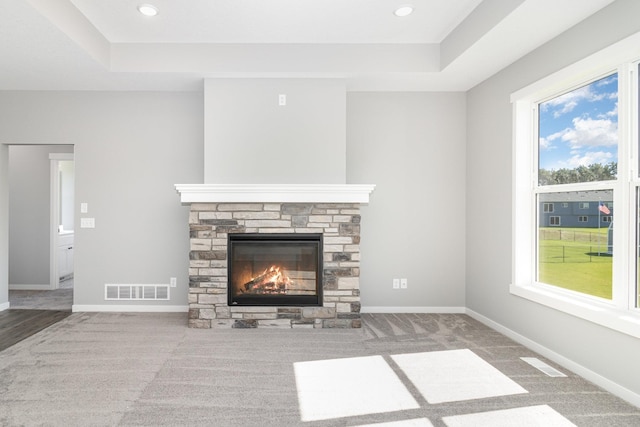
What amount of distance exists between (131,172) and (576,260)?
438cm

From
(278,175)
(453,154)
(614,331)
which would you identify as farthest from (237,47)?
(614,331)

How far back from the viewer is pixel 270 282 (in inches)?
144

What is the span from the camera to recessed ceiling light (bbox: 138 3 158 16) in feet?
9.32

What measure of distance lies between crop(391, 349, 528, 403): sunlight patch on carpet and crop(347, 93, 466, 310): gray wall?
4.03 feet

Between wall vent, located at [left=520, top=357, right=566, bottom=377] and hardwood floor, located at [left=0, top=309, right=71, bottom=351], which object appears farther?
hardwood floor, located at [left=0, top=309, right=71, bottom=351]

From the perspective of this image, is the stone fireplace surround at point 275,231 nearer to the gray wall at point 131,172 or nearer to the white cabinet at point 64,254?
the gray wall at point 131,172

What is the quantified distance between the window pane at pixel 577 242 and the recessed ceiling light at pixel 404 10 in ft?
6.26

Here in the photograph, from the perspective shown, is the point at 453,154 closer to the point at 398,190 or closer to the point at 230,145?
the point at 398,190

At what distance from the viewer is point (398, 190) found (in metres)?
4.10

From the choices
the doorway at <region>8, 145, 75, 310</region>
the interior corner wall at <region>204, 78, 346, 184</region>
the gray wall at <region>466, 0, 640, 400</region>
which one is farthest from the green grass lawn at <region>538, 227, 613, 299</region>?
the doorway at <region>8, 145, 75, 310</region>

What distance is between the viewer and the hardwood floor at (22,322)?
3.26 m

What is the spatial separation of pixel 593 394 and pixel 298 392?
6.04 feet

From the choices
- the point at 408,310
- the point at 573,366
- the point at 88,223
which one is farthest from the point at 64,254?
the point at 573,366

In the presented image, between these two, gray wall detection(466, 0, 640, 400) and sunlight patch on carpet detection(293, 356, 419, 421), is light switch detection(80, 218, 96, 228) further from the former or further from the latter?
gray wall detection(466, 0, 640, 400)
